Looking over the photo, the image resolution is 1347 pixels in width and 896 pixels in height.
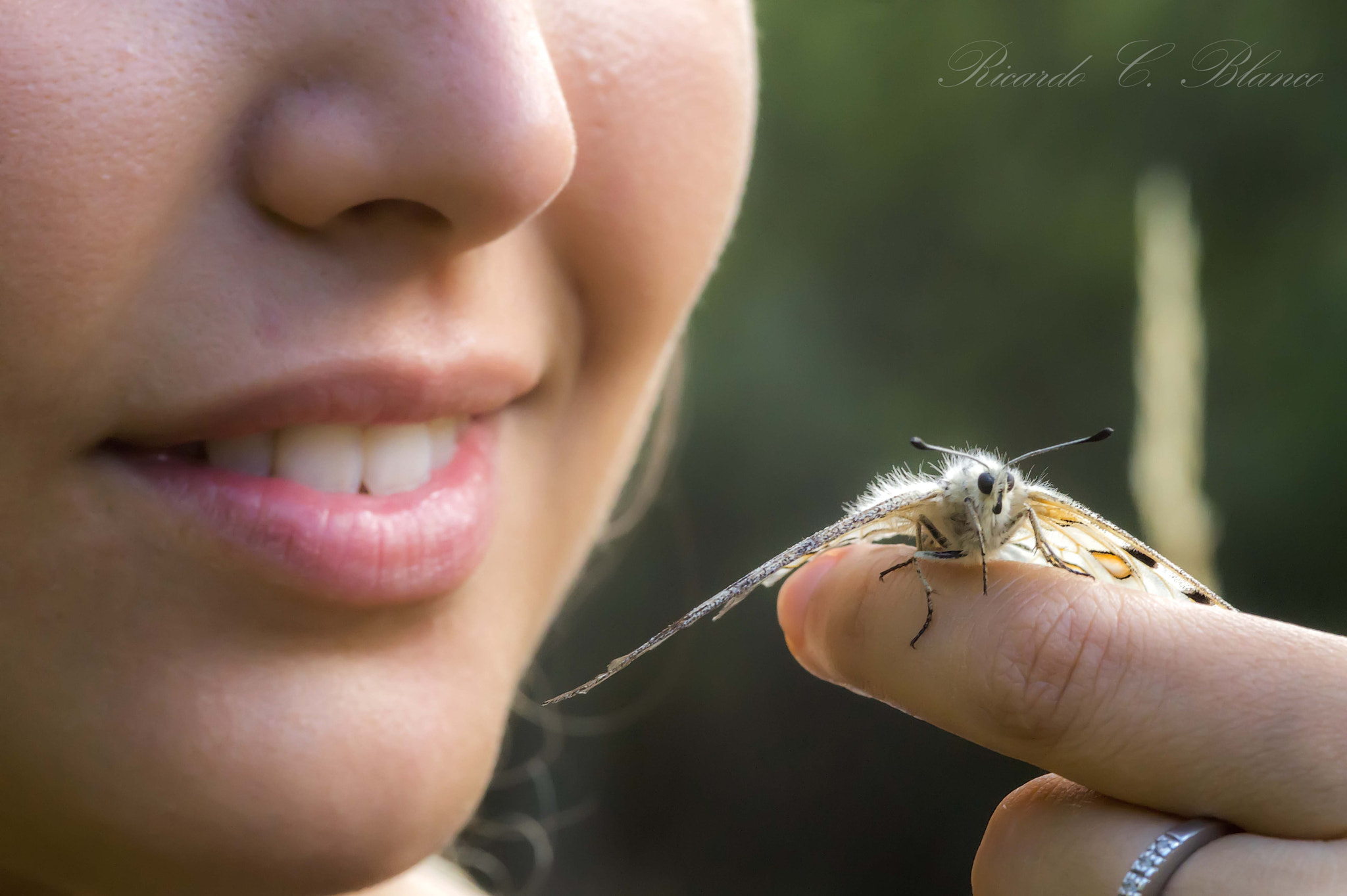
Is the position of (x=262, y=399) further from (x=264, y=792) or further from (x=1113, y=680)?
(x=1113, y=680)

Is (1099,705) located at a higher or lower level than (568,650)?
higher

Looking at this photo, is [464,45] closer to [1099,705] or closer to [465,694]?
[465,694]

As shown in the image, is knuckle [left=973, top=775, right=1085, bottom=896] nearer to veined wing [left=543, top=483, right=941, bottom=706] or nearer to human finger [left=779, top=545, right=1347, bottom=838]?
human finger [left=779, top=545, right=1347, bottom=838]

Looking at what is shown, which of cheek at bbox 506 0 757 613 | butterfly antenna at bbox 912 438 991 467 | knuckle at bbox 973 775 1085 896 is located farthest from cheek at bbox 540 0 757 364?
knuckle at bbox 973 775 1085 896

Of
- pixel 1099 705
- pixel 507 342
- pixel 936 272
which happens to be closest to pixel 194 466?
pixel 507 342
